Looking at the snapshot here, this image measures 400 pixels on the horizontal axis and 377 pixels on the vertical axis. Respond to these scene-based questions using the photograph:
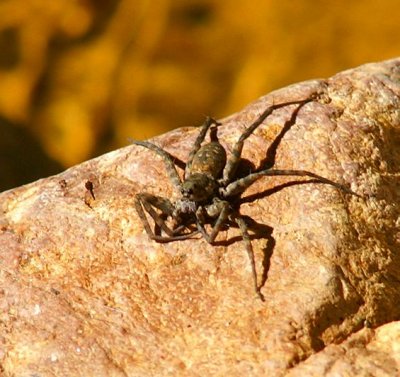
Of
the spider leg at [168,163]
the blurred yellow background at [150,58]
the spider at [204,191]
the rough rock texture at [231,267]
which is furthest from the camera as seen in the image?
the blurred yellow background at [150,58]

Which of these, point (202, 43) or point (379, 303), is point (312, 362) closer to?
point (379, 303)

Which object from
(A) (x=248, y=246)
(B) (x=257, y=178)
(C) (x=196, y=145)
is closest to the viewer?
(A) (x=248, y=246)

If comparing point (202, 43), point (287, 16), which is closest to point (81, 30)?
point (202, 43)

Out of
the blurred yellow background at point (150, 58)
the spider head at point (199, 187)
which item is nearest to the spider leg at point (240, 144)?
the spider head at point (199, 187)

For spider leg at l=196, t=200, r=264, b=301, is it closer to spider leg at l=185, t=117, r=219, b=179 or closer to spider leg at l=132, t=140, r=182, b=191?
spider leg at l=132, t=140, r=182, b=191

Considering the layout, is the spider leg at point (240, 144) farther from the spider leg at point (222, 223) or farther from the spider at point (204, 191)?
the spider leg at point (222, 223)

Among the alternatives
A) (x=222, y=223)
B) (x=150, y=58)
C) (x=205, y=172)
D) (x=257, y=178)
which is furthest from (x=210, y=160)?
(x=150, y=58)

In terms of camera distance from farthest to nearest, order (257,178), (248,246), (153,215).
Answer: (257,178) → (153,215) → (248,246)

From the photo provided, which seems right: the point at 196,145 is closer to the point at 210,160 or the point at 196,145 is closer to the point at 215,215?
the point at 210,160
